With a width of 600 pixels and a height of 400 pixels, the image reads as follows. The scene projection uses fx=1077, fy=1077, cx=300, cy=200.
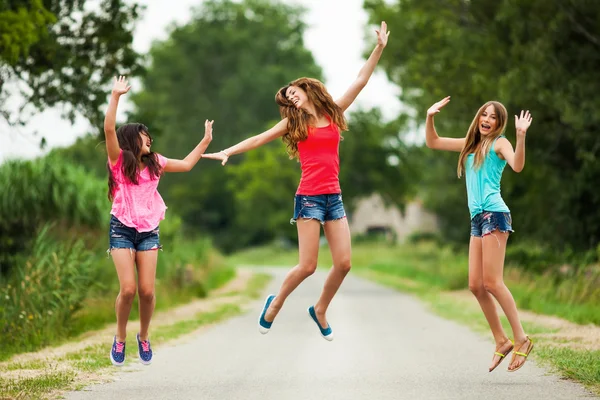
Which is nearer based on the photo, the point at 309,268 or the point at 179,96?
the point at 309,268

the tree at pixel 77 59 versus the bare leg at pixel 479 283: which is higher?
the tree at pixel 77 59

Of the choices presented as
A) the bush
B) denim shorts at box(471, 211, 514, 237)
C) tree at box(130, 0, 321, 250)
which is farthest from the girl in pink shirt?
tree at box(130, 0, 321, 250)

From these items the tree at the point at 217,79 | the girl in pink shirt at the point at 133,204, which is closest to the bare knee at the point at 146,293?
the girl in pink shirt at the point at 133,204

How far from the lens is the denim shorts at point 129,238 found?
29.8 ft

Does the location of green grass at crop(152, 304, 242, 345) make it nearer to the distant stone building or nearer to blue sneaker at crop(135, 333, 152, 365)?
blue sneaker at crop(135, 333, 152, 365)

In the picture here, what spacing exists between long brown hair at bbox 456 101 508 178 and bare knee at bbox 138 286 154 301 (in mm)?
2830

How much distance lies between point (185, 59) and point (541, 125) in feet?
180

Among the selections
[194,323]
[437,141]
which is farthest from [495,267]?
[194,323]

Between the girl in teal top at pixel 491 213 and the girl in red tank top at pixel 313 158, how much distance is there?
2.92 ft

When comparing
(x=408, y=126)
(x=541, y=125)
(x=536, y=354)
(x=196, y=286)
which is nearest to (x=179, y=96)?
(x=408, y=126)

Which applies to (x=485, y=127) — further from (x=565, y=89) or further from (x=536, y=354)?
(x=565, y=89)

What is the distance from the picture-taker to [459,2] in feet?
85.7

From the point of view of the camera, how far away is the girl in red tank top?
8805 mm

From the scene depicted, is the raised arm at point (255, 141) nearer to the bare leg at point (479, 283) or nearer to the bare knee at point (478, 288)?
the bare leg at point (479, 283)
